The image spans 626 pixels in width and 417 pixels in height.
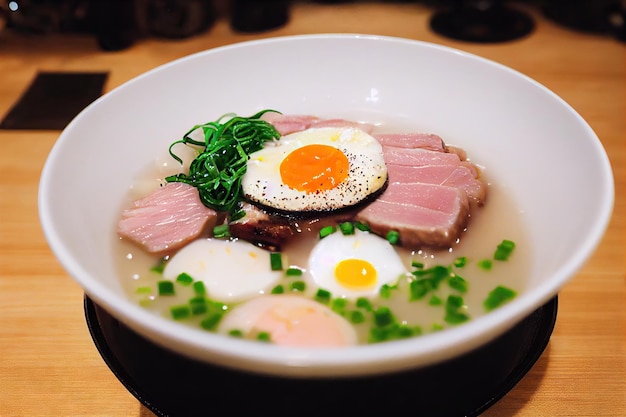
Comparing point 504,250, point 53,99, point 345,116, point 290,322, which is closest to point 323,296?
point 290,322

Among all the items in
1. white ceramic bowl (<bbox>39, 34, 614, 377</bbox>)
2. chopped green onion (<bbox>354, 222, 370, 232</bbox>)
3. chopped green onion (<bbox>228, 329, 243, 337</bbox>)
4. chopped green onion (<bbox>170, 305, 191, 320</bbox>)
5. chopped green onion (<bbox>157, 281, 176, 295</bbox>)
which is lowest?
chopped green onion (<bbox>157, 281, 176, 295</bbox>)

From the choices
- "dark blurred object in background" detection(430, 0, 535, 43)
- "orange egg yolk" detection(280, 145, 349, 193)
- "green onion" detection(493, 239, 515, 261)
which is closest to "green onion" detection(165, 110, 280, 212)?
"orange egg yolk" detection(280, 145, 349, 193)

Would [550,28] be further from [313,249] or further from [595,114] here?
[313,249]

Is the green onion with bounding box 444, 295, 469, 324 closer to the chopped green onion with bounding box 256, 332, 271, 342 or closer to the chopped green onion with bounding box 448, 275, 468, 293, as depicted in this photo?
the chopped green onion with bounding box 448, 275, 468, 293

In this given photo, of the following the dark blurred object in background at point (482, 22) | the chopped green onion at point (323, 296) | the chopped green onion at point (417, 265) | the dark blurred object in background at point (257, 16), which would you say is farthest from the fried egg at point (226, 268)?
the dark blurred object in background at point (482, 22)

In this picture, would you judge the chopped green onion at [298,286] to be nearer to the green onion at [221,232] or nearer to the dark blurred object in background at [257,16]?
the green onion at [221,232]

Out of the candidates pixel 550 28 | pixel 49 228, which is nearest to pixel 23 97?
pixel 49 228

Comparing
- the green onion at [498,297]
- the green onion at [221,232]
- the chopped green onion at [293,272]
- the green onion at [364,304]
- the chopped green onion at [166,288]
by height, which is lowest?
the chopped green onion at [293,272]
